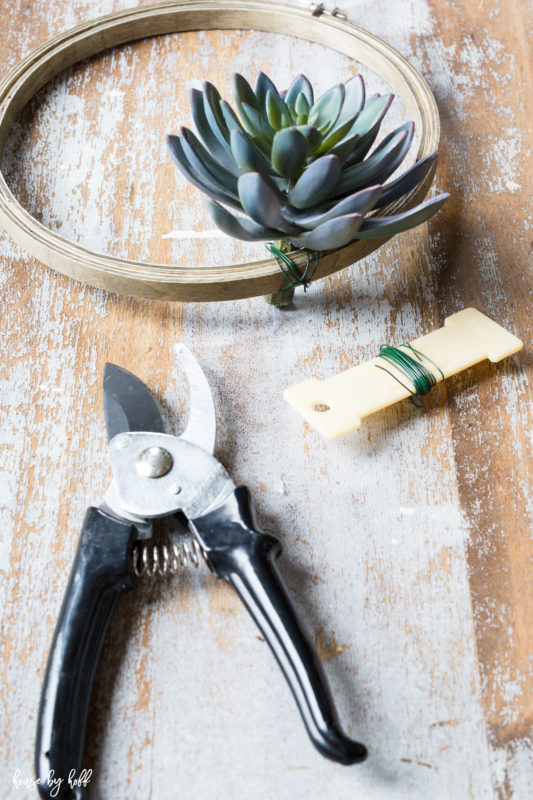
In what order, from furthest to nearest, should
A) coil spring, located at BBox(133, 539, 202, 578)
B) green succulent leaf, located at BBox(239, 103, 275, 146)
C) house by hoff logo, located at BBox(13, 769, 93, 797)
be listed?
green succulent leaf, located at BBox(239, 103, 275, 146), coil spring, located at BBox(133, 539, 202, 578), house by hoff logo, located at BBox(13, 769, 93, 797)

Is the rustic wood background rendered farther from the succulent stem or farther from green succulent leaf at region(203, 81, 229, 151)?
green succulent leaf at region(203, 81, 229, 151)

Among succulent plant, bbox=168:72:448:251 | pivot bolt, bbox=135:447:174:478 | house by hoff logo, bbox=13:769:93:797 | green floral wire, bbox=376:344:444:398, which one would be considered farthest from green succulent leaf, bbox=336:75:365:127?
house by hoff logo, bbox=13:769:93:797

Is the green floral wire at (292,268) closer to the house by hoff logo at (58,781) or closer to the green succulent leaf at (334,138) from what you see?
the green succulent leaf at (334,138)

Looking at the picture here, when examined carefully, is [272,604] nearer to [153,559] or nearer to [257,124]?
[153,559]

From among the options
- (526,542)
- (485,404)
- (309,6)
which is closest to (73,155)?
(309,6)

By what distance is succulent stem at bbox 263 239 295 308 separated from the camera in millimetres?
734

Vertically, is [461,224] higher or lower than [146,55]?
lower

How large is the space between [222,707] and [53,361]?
1.18 ft

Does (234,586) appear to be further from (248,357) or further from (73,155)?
(73,155)

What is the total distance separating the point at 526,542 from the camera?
64 cm

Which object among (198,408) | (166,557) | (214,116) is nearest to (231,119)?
(214,116)

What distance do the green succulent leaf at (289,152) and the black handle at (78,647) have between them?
1.06ft

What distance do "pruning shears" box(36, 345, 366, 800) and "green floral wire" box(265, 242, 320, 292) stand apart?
5.3 inches

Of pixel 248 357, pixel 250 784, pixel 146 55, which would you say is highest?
pixel 146 55
